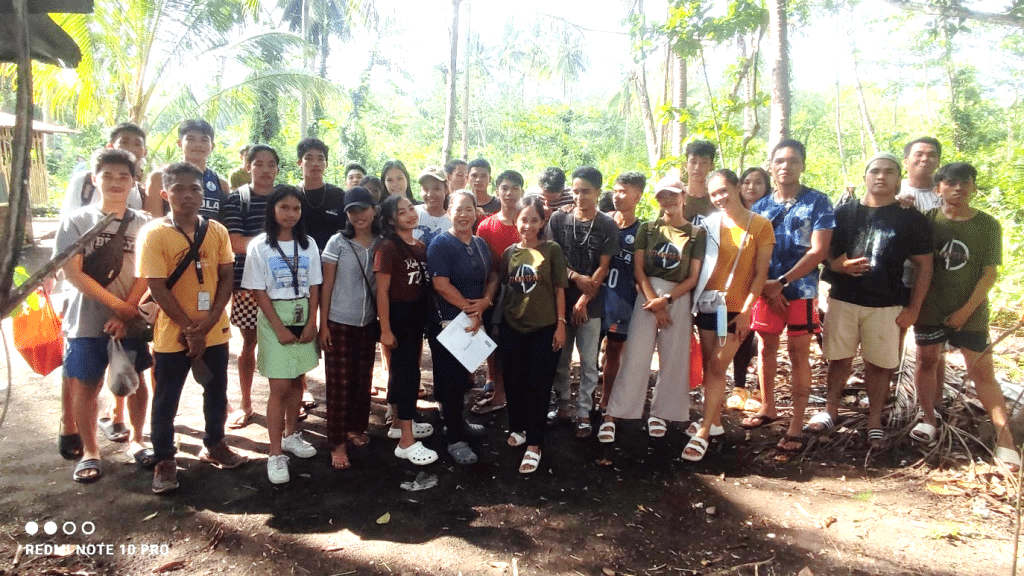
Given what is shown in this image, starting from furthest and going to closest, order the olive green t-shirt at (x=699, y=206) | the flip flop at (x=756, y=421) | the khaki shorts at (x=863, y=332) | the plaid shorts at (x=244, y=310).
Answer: the olive green t-shirt at (x=699, y=206)
the flip flop at (x=756, y=421)
the plaid shorts at (x=244, y=310)
the khaki shorts at (x=863, y=332)

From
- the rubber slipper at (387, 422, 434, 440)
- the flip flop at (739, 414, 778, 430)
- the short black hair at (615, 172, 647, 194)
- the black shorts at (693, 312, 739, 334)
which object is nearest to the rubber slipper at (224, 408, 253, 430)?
the rubber slipper at (387, 422, 434, 440)

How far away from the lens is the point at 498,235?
164 inches

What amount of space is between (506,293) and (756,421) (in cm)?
223

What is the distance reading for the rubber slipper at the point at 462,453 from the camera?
368 centimetres

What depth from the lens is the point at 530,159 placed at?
2317 centimetres

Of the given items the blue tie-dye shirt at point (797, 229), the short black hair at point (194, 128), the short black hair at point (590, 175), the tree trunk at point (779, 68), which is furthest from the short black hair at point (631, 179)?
the tree trunk at point (779, 68)

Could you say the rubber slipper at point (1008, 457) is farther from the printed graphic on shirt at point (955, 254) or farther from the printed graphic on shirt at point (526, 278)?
the printed graphic on shirt at point (526, 278)

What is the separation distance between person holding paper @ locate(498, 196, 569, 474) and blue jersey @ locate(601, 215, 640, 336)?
51 cm

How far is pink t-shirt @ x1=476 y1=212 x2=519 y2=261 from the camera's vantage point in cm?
415

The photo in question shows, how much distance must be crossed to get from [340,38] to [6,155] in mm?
14177

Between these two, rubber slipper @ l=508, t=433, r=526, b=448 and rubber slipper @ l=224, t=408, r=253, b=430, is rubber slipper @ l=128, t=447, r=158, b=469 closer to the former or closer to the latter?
rubber slipper @ l=224, t=408, r=253, b=430

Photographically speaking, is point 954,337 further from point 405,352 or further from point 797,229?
point 405,352

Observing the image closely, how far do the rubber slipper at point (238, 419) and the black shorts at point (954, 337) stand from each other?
15.9ft

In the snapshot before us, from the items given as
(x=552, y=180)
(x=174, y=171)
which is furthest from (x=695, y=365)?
(x=174, y=171)
